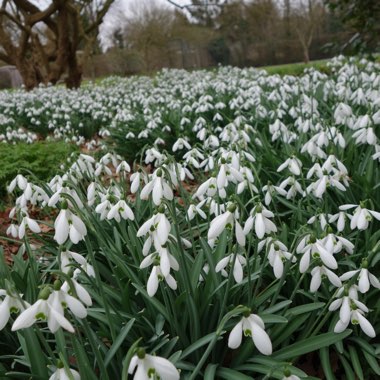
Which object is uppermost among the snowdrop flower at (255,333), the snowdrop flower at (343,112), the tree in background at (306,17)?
the tree in background at (306,17)

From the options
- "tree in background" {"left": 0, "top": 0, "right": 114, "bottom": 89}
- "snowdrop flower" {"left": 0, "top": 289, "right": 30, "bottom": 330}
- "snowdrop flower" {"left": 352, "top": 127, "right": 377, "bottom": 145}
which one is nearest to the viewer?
"snowdrop flower" {"left": 0, "top": 289, "right": 30, "bottom": 330}

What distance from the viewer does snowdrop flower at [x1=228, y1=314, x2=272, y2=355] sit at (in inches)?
44.8

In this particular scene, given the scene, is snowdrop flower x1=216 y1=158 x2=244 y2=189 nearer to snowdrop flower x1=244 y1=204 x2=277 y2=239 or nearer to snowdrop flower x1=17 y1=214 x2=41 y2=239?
snowdrop flower x1=244 y1=204 x2=277 y2=239

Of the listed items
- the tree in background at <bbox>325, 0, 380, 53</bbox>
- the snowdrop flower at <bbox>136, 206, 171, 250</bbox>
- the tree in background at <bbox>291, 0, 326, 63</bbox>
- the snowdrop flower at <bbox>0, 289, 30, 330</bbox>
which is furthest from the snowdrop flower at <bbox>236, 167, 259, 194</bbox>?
the tree in background at <bbox>291, 0, 326, 63</bbox>

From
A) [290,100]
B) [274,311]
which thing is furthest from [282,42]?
[274,311]

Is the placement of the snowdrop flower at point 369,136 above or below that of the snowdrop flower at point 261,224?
above

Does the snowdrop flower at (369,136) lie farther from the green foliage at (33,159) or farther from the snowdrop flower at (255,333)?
the green foliage at (33,159)

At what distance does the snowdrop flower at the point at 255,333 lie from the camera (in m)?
1.14

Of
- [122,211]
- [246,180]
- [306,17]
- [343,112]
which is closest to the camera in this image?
[122,211]

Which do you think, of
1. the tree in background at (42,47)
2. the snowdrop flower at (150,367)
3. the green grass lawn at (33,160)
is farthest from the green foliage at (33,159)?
the tree in background at (42,47)

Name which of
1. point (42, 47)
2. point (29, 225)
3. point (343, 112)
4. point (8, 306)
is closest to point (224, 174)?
point (29, 225)

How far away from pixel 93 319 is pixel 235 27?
1234 inches

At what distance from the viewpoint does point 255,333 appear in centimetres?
114

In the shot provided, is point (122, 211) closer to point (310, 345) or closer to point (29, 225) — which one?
point (29, 225)
